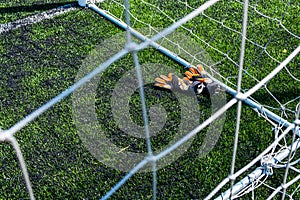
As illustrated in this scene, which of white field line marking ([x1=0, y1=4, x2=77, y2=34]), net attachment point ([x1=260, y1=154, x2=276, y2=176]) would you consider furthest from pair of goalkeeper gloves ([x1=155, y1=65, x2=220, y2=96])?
white field line marking ([x1=0, y1=4, x2=77, y2=34])

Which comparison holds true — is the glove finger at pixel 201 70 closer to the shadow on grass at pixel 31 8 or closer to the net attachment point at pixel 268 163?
the net attachment point at pixel 268 163

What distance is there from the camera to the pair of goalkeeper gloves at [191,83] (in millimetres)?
2215

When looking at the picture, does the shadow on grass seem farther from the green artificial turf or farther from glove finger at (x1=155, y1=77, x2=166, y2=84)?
glove finger at (x1=155, y1=77, x2=166, y2=84)

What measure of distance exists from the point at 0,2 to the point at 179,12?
113 centimetres

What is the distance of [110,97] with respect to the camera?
2.24 metres

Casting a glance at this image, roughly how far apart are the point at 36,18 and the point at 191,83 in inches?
44.0

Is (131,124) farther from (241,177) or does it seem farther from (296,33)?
(296,33)

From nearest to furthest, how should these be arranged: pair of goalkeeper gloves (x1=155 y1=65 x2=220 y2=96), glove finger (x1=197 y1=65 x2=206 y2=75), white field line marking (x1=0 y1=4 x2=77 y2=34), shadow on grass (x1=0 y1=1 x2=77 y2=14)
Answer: pair of goalkeeper gloves (x1=155 y1=65 x2=220 y2=96)
glove finger (x1=197 y1=65 x2=206 y2=75)
white field line marking (x1=0 y1=4 x2=77 y2=34)
shadow on grass (x1=0 y1=1 x2=77 y2=14)

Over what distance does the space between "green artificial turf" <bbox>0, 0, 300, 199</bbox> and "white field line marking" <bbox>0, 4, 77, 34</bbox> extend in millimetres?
44

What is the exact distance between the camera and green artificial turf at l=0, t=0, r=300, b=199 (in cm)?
183

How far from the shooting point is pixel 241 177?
1.83 metres

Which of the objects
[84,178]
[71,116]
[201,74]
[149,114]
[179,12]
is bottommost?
[84,178]

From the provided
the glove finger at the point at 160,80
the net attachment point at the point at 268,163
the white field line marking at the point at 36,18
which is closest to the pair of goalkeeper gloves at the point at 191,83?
the glove finger at the point at 160,80

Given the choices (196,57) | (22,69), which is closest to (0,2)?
(22,69)
